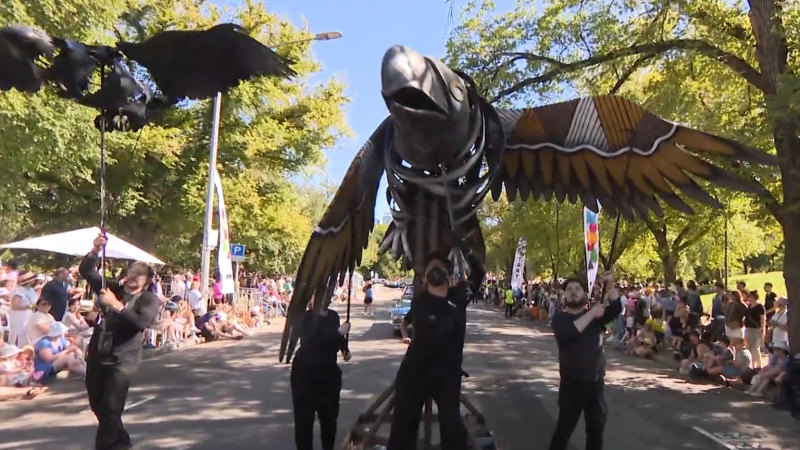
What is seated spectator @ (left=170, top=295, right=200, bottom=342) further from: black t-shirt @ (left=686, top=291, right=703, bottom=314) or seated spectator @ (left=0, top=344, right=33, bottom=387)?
black t-shirt @ (left=686, top=291, right=703, bottom=314)

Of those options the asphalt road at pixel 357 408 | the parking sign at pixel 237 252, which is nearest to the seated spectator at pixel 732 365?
the asphalt road at pixel 357 408

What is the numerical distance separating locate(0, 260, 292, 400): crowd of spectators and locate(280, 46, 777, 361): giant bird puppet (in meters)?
2.90

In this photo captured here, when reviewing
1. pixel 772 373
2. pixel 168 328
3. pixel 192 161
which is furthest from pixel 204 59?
pixel 192 161

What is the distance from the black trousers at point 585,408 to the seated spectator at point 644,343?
1078 centimetres

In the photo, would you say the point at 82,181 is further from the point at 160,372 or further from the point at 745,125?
the point at 745,125

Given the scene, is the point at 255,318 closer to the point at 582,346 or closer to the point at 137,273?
the point at 137,273

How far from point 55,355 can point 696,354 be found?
37.0 feet

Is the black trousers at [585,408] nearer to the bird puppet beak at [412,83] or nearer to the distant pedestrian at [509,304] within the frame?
the bird puppet beak at [412,83]

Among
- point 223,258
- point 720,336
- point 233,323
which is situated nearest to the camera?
point 720,336

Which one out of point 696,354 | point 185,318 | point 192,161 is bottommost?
point 185,318

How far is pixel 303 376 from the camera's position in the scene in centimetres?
538

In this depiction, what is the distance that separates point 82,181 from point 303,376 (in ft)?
68.6

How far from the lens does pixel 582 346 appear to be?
5387 millimetres

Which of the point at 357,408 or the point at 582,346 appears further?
the point at 357,408
